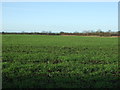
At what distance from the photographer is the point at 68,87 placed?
22.4 ft

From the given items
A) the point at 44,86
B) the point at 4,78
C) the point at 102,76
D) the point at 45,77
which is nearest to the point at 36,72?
the point at 45,77

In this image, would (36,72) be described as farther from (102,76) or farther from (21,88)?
(102,76)

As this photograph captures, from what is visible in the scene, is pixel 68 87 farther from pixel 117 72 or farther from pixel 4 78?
pixel 117 72

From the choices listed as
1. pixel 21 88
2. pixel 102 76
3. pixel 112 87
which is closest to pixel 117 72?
pixel 102 76

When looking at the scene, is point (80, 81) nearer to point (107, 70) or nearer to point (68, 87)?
point (68, 87)

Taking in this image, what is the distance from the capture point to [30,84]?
7.11 metres

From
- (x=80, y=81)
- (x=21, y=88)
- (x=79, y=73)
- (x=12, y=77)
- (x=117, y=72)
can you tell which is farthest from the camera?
(x=117, y=72)

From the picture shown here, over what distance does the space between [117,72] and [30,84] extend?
4.84 metres

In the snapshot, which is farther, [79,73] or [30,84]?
[79,73]

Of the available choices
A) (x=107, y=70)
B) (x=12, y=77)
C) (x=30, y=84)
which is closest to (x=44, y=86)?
(x=30, y=84)

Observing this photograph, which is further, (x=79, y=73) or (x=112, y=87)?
(x=79, y=73)

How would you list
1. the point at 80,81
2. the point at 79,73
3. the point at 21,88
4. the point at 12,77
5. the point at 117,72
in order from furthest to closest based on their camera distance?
1. the point at 117,72
2. the point at 79,73
3. the point at 12,77
4. the point at 80,81
5. the point at 21,88

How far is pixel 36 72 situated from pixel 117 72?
417cm

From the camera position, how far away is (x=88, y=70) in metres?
9.75
